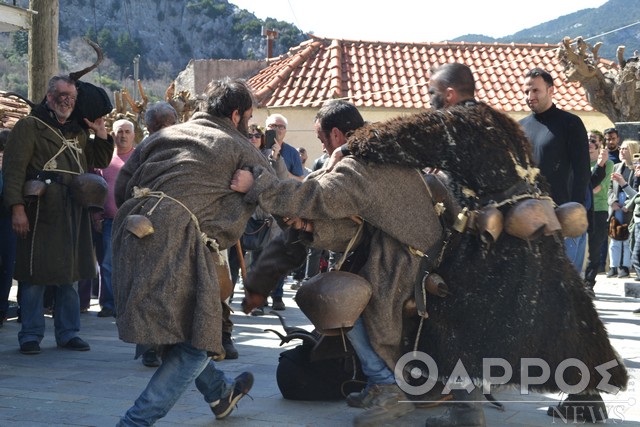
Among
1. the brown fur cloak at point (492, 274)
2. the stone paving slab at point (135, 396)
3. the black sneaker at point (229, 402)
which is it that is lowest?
the stone paving slab at point (135, 396)

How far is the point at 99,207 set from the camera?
736cm

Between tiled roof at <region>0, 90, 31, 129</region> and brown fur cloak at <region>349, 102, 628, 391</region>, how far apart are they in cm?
732

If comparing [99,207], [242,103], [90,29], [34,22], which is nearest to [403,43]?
[34,22]

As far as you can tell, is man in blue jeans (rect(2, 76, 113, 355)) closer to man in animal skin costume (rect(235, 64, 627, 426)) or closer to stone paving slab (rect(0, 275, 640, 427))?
stone paving slab (rect(0, 275, 640, 427))

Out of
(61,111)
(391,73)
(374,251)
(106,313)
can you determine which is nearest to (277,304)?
(106,313)

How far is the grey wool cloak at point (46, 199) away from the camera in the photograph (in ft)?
23.6

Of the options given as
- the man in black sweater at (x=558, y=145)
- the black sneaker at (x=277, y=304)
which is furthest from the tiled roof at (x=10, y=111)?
the man in black sweater at (x=558, y=145)

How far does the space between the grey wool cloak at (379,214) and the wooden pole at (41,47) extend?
6.99 meters

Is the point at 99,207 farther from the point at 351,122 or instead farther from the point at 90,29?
the point at 90,29

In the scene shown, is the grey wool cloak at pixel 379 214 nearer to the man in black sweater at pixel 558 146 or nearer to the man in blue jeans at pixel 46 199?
the man in black sweater at pixel 558 146

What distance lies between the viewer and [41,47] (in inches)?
436

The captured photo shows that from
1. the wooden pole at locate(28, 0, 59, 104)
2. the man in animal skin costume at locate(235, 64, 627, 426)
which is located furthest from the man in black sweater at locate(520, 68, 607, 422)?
the wooden pole at locate(28, 0, 59, 104)

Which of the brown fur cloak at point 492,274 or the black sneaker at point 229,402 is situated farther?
→ the black sneaker at point 229,402

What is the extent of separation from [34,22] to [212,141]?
23.5 feet
